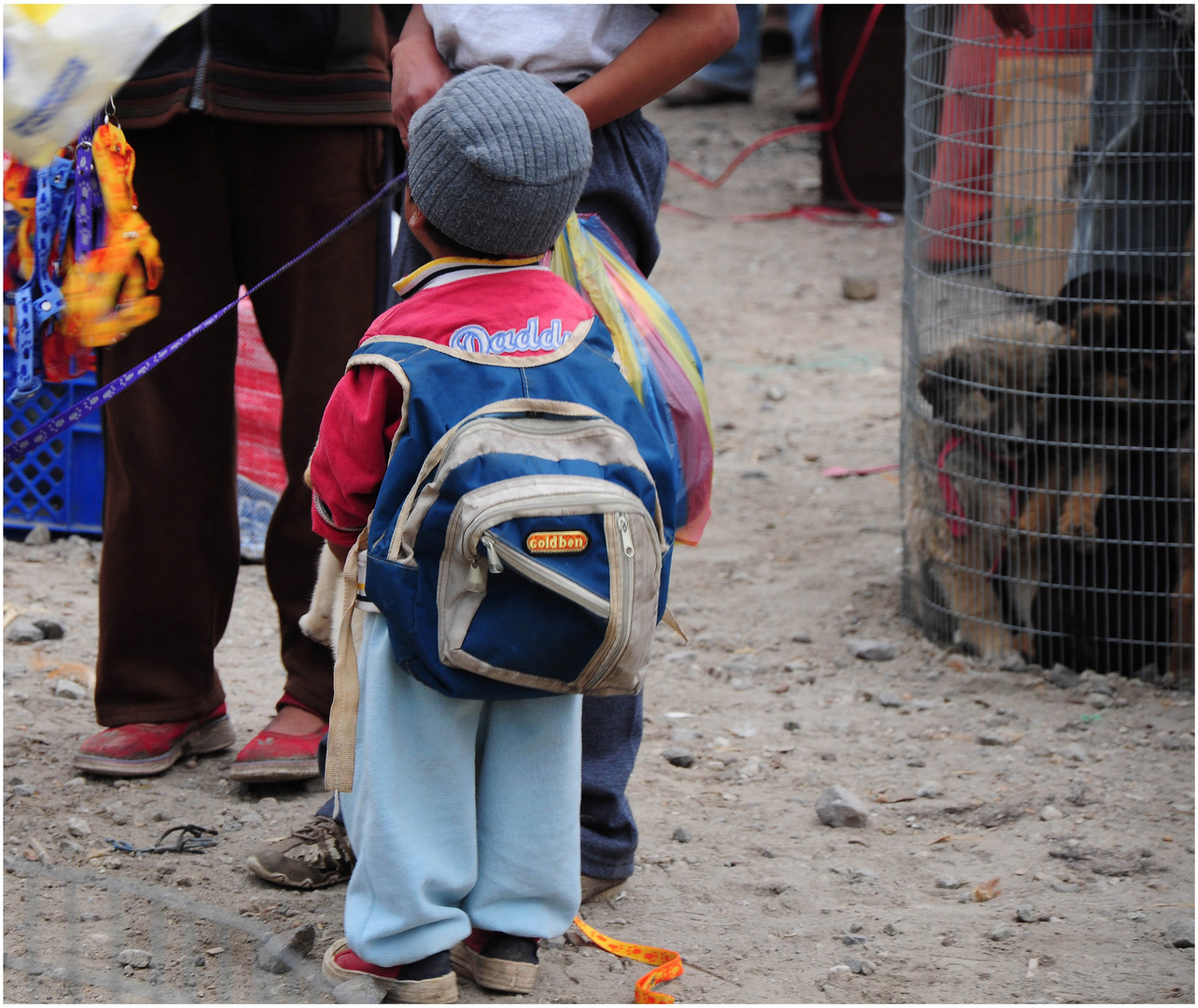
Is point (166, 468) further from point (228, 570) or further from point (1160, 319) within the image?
point (1160, 319)

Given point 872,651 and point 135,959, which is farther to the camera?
point 872,651

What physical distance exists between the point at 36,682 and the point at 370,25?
1752 mm

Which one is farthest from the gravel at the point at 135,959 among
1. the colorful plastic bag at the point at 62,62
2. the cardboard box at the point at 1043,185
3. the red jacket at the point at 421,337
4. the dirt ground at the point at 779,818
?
the cardboard box at the point at 1043,185

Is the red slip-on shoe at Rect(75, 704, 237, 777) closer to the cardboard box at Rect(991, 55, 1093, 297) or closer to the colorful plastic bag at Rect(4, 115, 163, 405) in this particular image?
the colorful plastic bag at Rect(4, 115, 163, 405)

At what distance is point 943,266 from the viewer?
13.1 feet

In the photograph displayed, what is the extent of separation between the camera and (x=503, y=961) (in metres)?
2.07

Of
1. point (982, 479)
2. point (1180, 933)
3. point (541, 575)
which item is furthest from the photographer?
point (982, 479)

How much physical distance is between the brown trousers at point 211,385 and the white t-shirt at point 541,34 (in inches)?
18.2

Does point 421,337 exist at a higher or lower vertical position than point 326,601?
higher

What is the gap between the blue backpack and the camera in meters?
1.74

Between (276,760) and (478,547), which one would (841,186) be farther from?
(478,547)

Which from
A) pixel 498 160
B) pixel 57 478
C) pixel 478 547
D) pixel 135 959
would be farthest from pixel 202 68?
pixel 57 478

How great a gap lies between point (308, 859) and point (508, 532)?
3.22 ft

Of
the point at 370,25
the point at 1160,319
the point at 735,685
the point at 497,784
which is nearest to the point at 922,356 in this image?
the point at 1160,319
